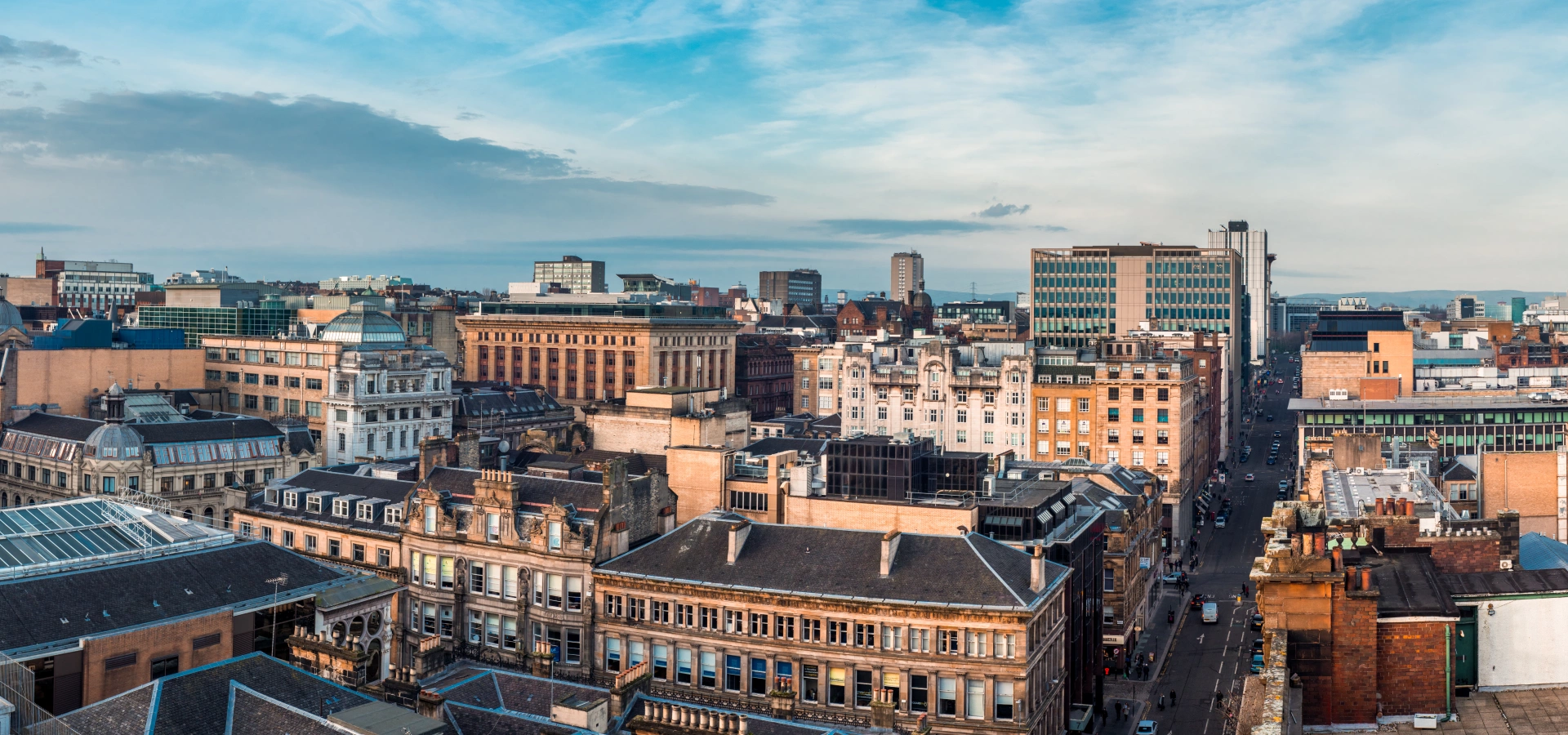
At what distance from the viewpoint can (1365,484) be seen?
81.9m

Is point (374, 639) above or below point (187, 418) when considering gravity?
below

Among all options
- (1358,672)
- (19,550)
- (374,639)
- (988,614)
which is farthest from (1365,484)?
(19,550)

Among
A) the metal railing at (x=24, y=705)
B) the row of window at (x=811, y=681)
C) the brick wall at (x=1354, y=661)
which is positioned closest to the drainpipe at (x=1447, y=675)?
the brick wall at (x=1354, y=661)

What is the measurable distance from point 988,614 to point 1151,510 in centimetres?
5785

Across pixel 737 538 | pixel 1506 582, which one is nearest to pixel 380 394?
pixel 737 538

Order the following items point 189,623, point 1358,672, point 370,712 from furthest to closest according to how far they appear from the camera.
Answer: point 189,623 < point 370,712 < point 1358,672

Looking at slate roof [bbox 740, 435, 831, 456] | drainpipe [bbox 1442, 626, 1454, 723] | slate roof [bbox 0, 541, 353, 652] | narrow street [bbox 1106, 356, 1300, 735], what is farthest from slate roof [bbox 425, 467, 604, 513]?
drainpipe [bbox 1442, 626, 1454, 723]

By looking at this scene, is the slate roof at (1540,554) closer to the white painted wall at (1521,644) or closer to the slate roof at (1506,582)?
the slate roof at (1506,582)

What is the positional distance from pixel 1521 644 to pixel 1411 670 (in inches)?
202

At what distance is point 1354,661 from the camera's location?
1324 inches

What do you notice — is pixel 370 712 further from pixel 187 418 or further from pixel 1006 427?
pixel 1006 427

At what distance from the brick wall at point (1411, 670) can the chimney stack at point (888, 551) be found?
42343mm

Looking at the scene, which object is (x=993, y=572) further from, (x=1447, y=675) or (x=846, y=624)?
(x=1447, y=675)

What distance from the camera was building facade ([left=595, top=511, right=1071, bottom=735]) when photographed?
71188 millimetres
